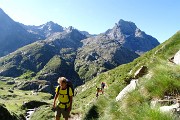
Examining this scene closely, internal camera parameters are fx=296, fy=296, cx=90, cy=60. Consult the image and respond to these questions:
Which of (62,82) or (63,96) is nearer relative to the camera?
(62,82)

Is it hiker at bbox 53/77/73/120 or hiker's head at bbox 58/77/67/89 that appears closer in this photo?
hiker's head at bbox 58/77/67/89

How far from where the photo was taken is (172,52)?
2369 centimetres

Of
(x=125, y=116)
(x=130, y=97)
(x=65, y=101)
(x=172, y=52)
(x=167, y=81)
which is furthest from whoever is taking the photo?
(x=172, y=52)

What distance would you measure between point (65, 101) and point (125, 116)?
651cm

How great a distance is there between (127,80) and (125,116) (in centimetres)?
1219

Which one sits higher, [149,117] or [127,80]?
[127,80]

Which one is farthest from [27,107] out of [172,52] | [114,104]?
[114,104]

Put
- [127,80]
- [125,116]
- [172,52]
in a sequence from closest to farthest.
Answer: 1. [125,116]
2. [127,80]
3. [172,52]

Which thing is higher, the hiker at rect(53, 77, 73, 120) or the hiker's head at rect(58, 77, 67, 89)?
the hiker's head at rect(58, 77, 67, 89)

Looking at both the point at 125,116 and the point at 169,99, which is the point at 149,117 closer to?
the point at 125,116

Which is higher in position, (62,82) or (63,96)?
(62,82)

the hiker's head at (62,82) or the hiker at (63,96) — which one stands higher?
the hiker's head at (62,82)

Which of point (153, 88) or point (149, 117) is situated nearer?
point (149, 117)

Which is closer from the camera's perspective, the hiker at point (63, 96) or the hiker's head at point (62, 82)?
the hiker's head at point (62, 82)
